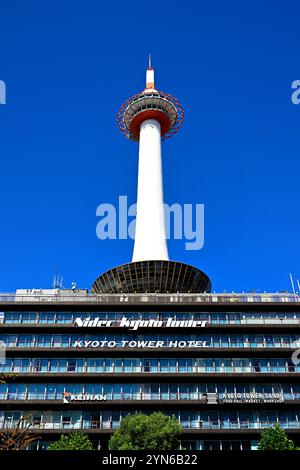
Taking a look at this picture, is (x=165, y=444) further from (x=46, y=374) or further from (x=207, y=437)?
(x=46, y=374)

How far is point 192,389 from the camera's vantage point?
5997 cm

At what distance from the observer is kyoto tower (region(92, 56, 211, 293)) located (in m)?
72.5

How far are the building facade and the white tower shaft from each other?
18174 mm

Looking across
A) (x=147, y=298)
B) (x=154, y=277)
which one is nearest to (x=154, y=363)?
(x=147, y=298)

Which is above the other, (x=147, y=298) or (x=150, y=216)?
(x=150, y=216)

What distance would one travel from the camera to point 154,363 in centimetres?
6153

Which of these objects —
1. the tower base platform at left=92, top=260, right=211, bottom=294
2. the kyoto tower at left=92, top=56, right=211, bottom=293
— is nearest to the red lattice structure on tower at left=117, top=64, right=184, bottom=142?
the kyoto tower at left=92, top=56, right=211, bottom=293

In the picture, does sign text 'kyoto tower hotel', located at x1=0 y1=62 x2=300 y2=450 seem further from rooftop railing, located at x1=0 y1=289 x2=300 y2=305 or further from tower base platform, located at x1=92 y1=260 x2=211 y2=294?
tower base platform, located at x1=92 y1=260 x2=211 y2=294

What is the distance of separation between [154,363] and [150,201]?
35.8 m

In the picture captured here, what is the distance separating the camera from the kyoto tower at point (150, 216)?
72.5 m

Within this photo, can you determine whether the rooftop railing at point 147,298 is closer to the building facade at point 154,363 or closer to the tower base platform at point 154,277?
the building facade at point 154,363

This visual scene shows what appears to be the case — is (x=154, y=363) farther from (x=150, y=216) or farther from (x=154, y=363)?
(x=150, y=216)
